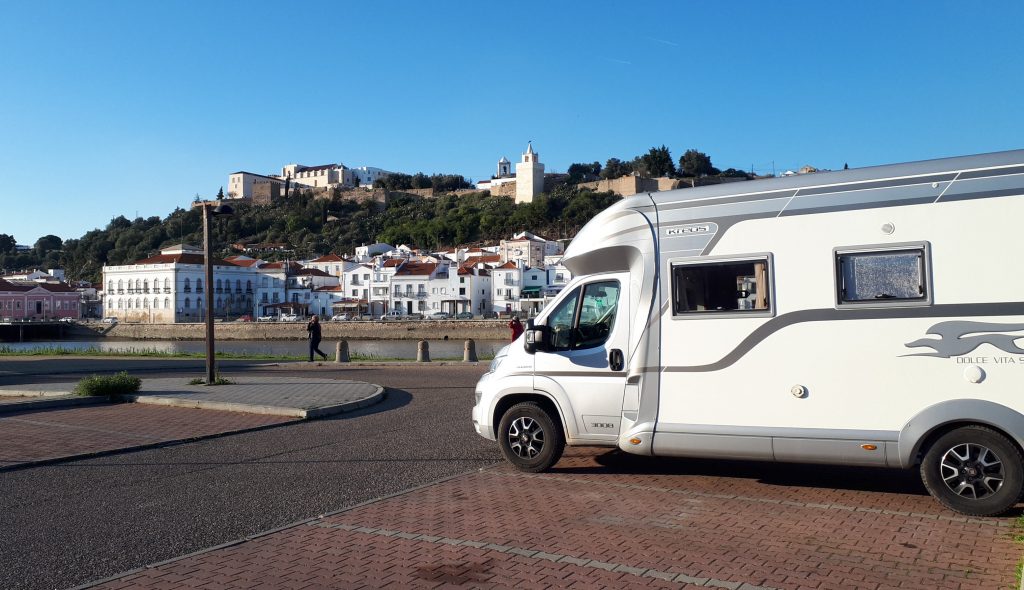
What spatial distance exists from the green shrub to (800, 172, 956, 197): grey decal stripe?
13267mm

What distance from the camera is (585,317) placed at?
859 centimetres

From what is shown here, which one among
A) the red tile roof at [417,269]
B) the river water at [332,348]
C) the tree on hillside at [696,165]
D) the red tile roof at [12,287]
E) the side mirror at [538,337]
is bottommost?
the river water at [332,348]

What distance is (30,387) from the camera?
17125 millimetres

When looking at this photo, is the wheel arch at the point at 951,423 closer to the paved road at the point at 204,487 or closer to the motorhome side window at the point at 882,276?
the motorhome side window at the point at 882,276

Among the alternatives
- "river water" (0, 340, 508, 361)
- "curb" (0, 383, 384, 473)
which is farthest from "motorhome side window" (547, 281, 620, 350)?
"river water" (0, 340, 508, 361)

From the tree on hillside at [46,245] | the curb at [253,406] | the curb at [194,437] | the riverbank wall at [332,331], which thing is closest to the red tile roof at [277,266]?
the riverbank wall at [332,331]

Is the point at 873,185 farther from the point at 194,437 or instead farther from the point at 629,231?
the point at 194,437

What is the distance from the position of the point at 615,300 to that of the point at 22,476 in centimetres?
671

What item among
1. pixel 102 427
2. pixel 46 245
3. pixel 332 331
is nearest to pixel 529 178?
pixel 332 331

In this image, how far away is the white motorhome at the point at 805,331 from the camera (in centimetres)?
667

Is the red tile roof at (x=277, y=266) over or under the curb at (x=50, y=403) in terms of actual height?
over

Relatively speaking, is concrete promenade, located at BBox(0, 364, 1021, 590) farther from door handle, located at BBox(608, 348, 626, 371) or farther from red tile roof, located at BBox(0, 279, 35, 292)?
red tile roof, located at BBox(0, 279, 35, 292)

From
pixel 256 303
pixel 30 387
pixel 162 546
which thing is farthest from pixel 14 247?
pixel 162 546

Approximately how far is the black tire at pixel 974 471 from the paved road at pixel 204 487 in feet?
15.7
